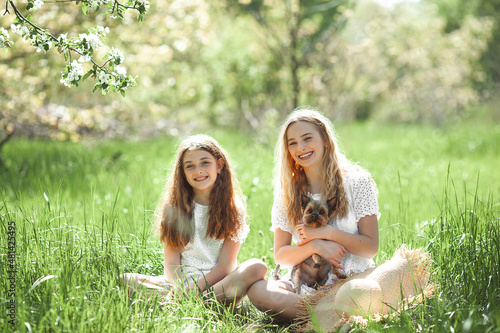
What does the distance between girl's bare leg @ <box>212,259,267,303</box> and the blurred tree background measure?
17.5ft

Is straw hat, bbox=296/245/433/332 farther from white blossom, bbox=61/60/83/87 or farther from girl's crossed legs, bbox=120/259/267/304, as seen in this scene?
white blossom, bbox=61/60/83/87

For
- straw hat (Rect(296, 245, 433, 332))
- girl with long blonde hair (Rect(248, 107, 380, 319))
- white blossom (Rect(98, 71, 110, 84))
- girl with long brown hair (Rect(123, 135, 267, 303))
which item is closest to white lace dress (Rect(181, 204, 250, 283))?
girl with long brown hair (Rect(123, 135, 267, 303))

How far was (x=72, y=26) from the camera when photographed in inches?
308

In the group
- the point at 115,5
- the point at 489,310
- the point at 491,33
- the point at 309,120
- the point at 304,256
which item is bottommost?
the point at 489,310

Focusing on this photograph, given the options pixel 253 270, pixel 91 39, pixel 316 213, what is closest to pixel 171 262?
pixel 253 270

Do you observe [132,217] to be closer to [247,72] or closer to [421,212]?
[421,212]

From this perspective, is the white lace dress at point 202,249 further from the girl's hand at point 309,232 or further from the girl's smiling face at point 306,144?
the girl's smiling face at point 306,144

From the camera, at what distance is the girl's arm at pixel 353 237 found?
3102 millimetres

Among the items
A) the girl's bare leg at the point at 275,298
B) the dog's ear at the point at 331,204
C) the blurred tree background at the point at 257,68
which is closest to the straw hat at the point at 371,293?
the girl's bare leg at the point at 275,298

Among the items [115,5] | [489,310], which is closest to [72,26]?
[115,5]

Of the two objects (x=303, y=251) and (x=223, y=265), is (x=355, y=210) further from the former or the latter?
(x=223, y=265)

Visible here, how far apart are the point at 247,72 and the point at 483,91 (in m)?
11.1

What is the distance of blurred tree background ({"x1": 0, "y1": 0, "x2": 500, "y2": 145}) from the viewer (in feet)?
28.2

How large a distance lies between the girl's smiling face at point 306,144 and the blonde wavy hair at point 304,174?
1.5 inches
